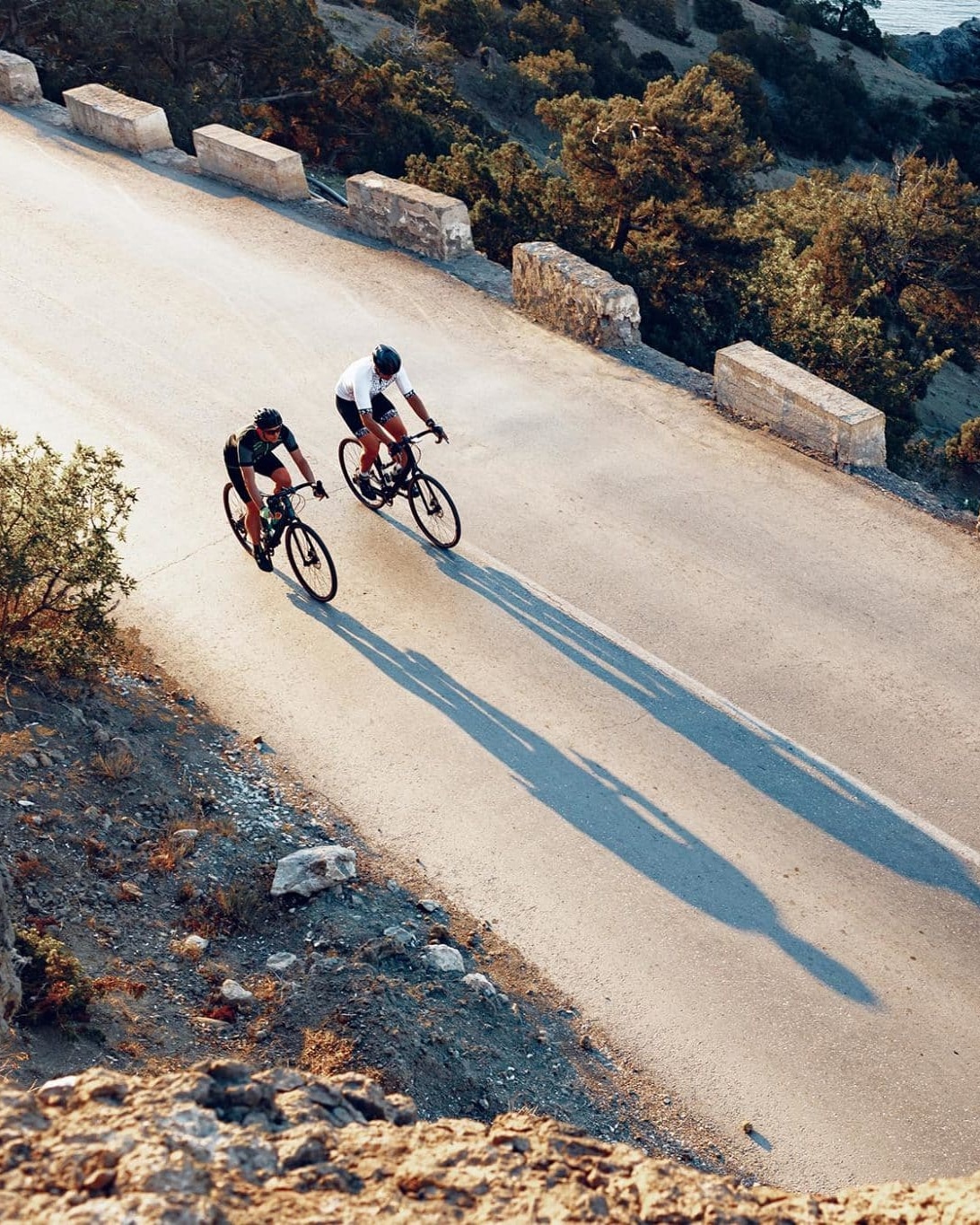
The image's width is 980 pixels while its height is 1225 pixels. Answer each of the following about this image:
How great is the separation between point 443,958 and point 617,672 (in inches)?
125

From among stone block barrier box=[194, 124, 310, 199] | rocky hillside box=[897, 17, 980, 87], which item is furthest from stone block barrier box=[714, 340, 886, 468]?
rocky hillside box=[897, 17, 980, 87]

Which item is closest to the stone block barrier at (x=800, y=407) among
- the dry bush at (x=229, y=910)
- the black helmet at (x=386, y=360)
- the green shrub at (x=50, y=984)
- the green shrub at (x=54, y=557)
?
the black helmet at (x=386, y=360)

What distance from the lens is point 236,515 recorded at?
11.1 meters

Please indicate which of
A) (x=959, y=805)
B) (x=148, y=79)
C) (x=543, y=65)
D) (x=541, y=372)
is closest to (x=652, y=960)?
(x=959, y=805)

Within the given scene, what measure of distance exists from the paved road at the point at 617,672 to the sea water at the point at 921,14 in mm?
80370

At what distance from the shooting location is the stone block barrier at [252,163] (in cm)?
1662

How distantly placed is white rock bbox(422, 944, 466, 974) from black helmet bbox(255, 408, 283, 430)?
13.8ft

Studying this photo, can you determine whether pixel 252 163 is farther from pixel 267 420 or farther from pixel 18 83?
pixel 267 420

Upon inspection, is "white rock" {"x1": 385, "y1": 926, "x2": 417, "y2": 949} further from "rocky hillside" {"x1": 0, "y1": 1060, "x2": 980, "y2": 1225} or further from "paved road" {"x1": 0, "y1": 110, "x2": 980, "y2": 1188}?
"rocky hillside" {"x1": 0, "y1": 1060, "x2": 980, "y2": 1225}

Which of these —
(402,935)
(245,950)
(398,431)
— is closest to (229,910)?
(245,950)

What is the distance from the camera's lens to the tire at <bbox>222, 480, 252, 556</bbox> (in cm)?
1059

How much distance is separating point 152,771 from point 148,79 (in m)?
18.1

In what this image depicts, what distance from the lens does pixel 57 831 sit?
24.4 feet

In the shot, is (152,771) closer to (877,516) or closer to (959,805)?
(959,805)
